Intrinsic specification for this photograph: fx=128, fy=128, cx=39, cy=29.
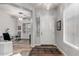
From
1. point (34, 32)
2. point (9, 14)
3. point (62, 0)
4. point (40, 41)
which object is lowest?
point (40, 41)

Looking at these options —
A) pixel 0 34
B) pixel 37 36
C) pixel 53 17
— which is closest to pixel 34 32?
pixel 37 36

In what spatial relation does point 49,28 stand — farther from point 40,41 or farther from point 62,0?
point 62,0

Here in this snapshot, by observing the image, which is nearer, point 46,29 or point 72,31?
point 72,31

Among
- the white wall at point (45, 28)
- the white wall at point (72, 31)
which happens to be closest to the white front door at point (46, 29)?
the white wall at point (45, 28)

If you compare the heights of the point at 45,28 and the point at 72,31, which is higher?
the point at 45,28

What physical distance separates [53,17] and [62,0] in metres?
6.23

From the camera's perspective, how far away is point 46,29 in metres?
7.69

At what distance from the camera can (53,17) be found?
24.9 feet

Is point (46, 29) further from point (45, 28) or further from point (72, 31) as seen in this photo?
point (72, 31)

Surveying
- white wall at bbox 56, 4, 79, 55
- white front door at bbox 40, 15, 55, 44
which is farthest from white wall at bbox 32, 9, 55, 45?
white wall at bbox 56, 4, 79, 55

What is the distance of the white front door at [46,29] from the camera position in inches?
292

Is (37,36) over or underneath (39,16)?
underneath

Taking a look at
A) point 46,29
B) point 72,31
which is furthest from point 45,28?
point 72,31

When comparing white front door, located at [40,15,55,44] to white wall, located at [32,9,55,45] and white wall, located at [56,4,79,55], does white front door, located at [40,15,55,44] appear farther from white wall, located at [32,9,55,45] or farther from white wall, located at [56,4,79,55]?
white wall, located at [56,4,79,55]
